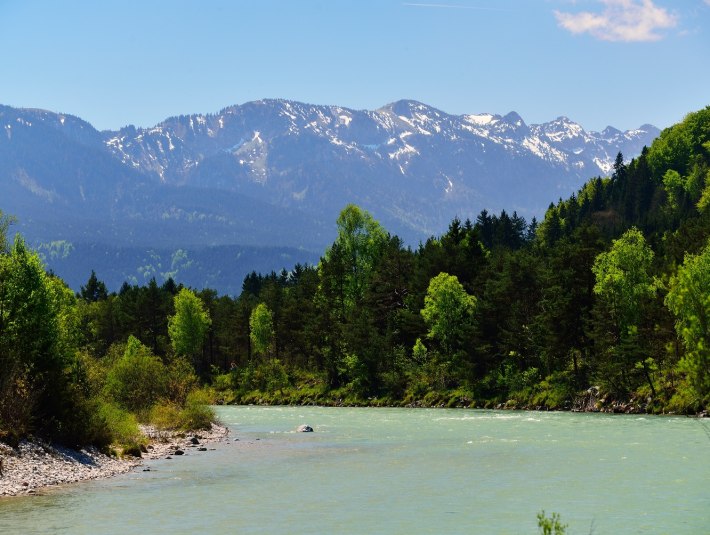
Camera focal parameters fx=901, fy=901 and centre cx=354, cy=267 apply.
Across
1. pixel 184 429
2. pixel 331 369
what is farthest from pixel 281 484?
pixel 331 369

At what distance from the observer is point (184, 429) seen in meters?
68.2

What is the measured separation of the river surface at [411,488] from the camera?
98.6ft

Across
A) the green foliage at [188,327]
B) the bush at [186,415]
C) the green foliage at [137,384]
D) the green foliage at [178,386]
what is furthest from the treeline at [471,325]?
the green foliage at [137,384]

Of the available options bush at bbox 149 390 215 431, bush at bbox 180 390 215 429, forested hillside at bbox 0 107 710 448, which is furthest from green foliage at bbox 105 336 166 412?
bush at bbox 180 390 215 429

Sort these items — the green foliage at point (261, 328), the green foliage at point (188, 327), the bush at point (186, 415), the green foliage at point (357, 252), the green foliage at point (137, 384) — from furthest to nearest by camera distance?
the green foliage at point (188, 327) → the green foliage at point (261, 328) → the green foliage at point (357, 252) → the green foliage at point (137, 384) → the bush at point (186, 415)

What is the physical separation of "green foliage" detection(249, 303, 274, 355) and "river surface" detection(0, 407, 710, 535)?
71.0 m

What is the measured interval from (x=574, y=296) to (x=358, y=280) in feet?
128

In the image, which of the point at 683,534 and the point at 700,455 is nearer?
the point at 683,534

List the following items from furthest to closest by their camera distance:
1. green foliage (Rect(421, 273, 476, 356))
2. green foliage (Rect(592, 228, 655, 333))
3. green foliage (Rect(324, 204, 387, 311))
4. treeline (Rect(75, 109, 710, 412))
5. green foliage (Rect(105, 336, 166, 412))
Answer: green foliage (Rect(324, 204, 387, 311)) → green foliage (Rect(421, 273, 476, 356)) → green foliage (Rect(592, 228, 655, 333)) → treeline (Rect(75, 109, 710, 412)) → green foliage (Rect(105, 336, 166, 412))

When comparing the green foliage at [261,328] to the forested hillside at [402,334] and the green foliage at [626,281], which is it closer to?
the forested hillside at [402,334]

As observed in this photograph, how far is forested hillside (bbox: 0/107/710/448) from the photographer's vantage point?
46.1 metres

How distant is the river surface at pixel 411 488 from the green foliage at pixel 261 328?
233 feet

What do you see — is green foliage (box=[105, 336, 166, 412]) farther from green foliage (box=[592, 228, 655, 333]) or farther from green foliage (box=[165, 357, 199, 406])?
green foliage (box=[592, 228, 655, 333])

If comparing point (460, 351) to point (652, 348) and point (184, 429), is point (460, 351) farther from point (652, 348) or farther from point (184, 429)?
point (184, 429)
